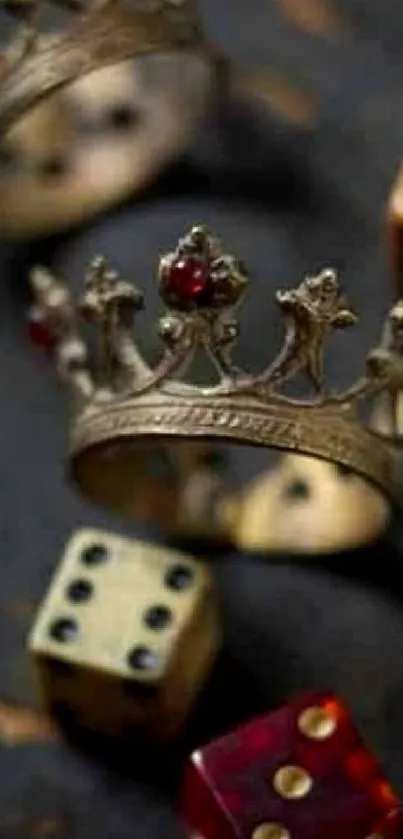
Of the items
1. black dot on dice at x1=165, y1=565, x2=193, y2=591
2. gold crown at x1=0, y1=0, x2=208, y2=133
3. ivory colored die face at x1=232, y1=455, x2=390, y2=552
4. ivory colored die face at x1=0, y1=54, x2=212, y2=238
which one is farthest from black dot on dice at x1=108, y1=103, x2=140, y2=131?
black dot on dice at x1=165, y1=565, x2=193, y2=591

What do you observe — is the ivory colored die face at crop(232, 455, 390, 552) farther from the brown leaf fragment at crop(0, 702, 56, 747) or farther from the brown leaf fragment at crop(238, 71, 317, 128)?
the brown leaf fragment at crop(238, 71, 317, 128)

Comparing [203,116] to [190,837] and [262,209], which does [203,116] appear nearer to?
[262,209]

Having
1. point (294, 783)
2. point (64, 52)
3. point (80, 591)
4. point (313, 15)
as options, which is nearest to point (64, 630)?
point (80, 591)

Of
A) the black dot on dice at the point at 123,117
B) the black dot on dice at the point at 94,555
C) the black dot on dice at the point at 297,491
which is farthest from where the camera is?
the black dot on dice at the point at 123,117

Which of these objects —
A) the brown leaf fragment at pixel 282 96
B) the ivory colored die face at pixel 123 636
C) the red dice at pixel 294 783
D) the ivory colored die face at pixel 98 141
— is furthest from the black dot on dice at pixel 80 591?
the brown leaf fragment at pixel 282 96

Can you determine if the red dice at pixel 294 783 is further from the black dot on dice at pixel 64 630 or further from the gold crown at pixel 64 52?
the gold crown at pixel 64 52

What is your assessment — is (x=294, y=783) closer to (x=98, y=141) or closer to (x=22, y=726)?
(x=22, y=726)

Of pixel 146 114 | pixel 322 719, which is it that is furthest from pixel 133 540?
pixel 146 114
